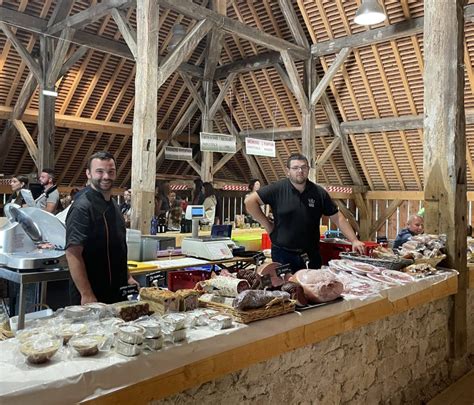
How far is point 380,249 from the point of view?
3.91 meters

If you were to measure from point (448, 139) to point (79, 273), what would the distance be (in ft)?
9.10

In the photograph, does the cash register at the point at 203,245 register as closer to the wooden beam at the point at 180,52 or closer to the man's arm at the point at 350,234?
the man's arm at the point at 350,234

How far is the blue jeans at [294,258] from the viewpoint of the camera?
3934 mm

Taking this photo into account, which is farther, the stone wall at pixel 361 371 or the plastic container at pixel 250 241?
the plastic container at pixel 250 241

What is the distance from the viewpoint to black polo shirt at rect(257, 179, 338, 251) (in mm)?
3922

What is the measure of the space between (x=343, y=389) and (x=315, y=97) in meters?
7.42

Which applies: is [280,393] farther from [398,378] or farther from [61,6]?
[61,6]

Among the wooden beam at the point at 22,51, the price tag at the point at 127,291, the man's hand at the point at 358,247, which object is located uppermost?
the wooden beam at the point at 22,51

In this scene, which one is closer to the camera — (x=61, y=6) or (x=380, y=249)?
(x=380, y=249)

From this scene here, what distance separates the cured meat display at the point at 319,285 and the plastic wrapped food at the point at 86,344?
114cm

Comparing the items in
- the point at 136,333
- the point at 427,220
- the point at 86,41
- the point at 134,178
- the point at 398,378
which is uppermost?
the point at 86,41

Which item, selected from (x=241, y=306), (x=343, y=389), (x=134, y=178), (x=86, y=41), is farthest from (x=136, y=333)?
(x=86, y=41)

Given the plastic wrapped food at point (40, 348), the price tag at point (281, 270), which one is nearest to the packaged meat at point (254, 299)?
the price tag at point (281, 270)

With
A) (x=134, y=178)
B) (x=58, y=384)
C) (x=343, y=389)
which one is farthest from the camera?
(x=134, y=178)
